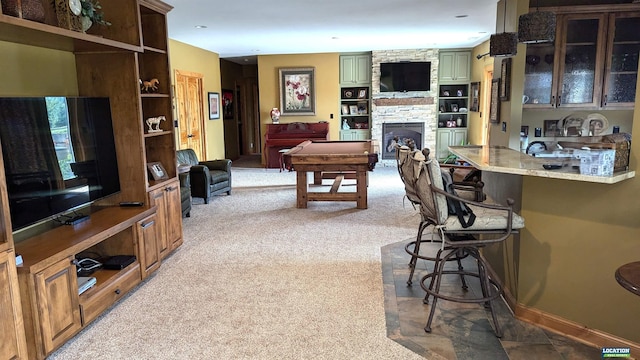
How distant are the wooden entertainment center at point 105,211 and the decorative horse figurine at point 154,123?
2.3 inches

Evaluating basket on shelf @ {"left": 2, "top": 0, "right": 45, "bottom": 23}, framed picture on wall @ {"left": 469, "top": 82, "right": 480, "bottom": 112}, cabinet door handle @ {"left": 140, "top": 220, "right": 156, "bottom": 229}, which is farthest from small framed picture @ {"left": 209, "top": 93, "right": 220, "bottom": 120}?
basket on shelf @ {"left": 2, "top": 0, "right": 45, "bottom": 23}

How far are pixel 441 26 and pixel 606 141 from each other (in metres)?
4.78

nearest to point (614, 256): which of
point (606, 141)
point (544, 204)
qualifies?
point (544, 204)

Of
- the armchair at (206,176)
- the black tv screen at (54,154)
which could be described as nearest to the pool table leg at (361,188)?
the armchair at (206,176)

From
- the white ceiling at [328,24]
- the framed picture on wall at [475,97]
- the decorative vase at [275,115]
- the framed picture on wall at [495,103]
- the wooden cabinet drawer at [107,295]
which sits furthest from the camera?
the decorative vase at [275,115]

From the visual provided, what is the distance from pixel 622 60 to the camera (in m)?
4.63

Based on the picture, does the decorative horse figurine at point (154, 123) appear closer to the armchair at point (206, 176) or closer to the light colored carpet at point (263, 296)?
the light colored carpet at point (263, 296)

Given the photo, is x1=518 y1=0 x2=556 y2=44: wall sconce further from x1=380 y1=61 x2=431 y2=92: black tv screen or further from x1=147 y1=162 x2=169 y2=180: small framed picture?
x1=380 y1=61 x2=431 y2=92: black tv screen

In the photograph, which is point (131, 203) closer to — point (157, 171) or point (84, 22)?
point (157, 171)

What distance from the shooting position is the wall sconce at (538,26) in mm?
3215

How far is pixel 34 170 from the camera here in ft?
8.87

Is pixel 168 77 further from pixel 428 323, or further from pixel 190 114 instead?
pixel 190 114

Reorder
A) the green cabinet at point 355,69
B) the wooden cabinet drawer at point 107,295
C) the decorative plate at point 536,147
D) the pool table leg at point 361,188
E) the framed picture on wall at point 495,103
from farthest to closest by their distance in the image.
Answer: the green cabinet at point 355,69
the pool table leg at point 361,188
the decorative plate at point 536,147
the framed picture on wall at point 495,103
the wooden cabinet drawer at point 107,295

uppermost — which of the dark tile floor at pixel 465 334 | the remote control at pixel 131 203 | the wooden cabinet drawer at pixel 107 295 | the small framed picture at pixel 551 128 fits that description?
the small framed picture at pixel 551 128
